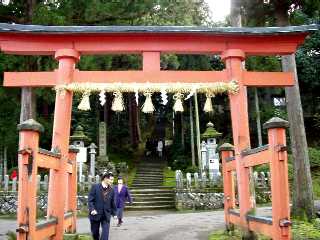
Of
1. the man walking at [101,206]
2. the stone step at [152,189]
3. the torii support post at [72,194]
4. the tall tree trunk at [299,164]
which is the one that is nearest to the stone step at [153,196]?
the stone step at [152,189]

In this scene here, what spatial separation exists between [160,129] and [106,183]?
99.2 feet

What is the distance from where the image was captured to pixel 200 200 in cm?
1933

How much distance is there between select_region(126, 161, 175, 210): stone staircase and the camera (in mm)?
20078

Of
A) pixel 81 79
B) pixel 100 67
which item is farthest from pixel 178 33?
pixel 100 67

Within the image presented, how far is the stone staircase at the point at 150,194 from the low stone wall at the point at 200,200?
1.20m

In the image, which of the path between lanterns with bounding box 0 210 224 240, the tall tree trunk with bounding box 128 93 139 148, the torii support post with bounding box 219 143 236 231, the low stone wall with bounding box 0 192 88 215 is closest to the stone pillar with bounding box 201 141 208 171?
the low stone wall with bounding box 0 192 88 215

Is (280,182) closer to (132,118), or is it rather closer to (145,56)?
(145,56)

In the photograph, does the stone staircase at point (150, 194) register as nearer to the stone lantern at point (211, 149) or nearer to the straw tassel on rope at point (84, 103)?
the stone lantern at point (211, 149)

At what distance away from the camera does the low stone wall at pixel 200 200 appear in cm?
1925

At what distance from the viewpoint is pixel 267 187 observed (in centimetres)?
2002

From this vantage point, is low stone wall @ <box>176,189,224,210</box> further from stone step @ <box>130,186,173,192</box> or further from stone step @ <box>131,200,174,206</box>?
stone step @ <box>130,186,173,192</box>

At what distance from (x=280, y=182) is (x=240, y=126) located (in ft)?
7.41

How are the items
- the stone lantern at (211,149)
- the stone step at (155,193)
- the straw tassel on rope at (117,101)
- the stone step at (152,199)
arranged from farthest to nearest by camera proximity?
the stone lantern at (211,149) → the stone step at (155,193) → the stone step at (152,199) → the straw tassel on rope at (117,101)

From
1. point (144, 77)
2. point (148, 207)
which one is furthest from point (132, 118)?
point (144, 77)
